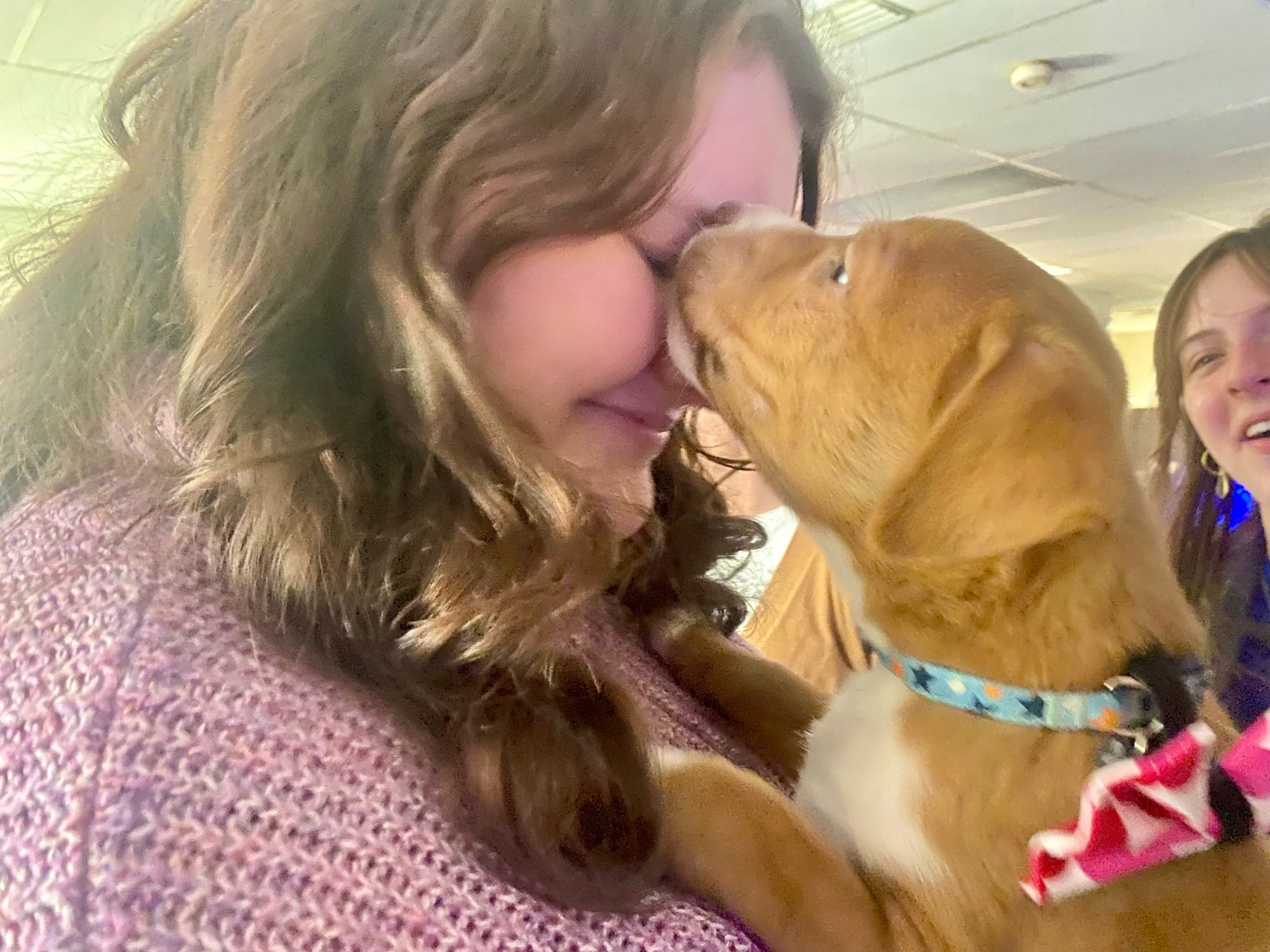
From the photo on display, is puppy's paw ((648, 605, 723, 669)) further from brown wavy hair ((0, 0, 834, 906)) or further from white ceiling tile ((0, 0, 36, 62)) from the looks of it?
white ceiling tile ((0, 0, 36, 62))

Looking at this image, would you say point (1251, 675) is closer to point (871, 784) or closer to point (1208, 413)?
point (1208, 413)

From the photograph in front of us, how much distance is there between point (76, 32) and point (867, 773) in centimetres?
363

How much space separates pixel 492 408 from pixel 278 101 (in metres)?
0.29

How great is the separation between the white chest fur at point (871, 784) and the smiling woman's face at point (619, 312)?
0.30 m

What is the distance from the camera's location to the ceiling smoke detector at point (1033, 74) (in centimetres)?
379

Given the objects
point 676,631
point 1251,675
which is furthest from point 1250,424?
point 676,631

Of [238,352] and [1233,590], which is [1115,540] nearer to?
[238,352]

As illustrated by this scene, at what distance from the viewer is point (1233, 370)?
2.45 m

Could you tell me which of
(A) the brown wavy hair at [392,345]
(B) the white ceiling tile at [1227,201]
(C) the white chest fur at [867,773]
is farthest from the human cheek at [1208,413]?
(B) the white ceiling tile at [1227,201]

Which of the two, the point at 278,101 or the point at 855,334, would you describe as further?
the point at 855,334

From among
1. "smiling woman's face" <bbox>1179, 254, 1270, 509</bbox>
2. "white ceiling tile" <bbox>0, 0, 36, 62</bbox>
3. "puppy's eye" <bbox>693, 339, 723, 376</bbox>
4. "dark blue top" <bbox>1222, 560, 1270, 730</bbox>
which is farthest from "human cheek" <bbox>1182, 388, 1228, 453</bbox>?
"white ceiling tile" <bbox>0, 0, 36, 62</bbox>

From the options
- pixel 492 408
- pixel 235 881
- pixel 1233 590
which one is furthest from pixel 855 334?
pixel 1233 590

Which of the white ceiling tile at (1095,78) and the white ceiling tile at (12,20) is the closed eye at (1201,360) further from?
the white ceiling tile at (12,20)

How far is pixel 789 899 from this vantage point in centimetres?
83
